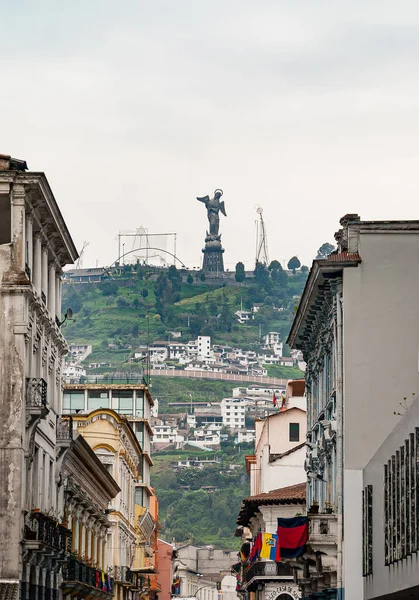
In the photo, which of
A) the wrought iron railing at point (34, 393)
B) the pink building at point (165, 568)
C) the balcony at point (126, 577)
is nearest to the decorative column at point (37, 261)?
the wrought iron railing at point (34, 393)

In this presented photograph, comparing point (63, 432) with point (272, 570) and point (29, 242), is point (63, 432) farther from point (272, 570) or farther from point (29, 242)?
point (272, 570)

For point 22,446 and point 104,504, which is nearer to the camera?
point 22,446

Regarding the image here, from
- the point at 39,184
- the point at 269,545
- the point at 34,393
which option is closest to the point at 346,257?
the point at 39,184

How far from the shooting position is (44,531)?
5094 centimetres

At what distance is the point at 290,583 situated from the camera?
88250 mm

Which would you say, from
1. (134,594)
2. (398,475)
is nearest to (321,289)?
(398,475)

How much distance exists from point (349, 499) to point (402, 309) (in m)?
6.62

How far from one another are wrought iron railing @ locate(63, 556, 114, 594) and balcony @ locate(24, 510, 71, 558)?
26.6 ft

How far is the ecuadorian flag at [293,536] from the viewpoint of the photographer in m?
55.0

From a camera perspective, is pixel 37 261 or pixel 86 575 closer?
pixel 37 261

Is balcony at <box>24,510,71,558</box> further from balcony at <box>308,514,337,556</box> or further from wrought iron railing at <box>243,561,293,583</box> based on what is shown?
wrought iron railing at <box>243,561,293,583</box>

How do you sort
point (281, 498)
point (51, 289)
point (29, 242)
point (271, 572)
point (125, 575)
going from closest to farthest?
1. point (29, 242)
2. point (51, 289)
3. point (281, 498)
4. point (271, 572)
5. point (125, 575)

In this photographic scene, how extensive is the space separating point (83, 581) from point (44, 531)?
2057 centimetres

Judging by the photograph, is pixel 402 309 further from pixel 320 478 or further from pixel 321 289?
pixel 320 478
